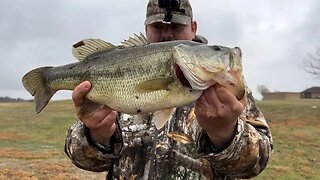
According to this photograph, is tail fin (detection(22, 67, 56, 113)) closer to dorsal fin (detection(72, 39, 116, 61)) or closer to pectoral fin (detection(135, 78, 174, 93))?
dorsal fin (detection(72, 39, 116, 61))

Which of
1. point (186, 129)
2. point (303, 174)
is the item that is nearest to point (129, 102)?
point (186, 129)

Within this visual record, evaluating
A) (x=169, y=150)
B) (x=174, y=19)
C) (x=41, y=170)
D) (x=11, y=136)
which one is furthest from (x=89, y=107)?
(x=11, y=136)

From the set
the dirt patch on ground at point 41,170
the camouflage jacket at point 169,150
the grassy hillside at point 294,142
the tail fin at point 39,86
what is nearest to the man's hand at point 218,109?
the camouflage jacket at point 169,150

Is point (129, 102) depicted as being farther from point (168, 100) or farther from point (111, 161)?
point (111, 161)

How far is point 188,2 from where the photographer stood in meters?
5.20

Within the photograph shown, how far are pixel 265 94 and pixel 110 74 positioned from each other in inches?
3410

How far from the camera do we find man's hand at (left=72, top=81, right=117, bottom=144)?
3.65 meters

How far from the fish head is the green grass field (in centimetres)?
1125

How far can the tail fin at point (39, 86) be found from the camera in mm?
4059

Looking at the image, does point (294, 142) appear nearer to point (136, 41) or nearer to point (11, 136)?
point (11, 136)

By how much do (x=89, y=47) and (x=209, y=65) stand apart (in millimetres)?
1155

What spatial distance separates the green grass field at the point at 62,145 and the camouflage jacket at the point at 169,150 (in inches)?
396

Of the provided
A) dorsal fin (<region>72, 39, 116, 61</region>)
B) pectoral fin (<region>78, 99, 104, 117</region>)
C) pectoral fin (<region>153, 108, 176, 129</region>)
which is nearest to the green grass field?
dorsal fin (<region>72, 39, 116, 61</region>)

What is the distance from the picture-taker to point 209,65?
328cm
